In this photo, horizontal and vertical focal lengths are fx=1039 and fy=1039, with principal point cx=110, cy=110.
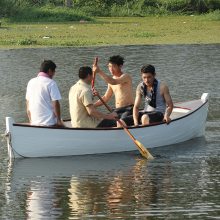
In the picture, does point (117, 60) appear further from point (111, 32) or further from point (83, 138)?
point (111, 32)

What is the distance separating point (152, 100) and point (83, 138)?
1.30m

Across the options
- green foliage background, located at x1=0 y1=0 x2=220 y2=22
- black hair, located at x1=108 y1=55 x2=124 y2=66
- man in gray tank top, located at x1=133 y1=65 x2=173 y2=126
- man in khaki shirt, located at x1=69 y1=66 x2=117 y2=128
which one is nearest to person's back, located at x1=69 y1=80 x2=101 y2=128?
man in khaki shirt, located at x1=69 y1=66 x2=117 y2=128

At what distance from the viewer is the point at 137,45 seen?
3416 cm

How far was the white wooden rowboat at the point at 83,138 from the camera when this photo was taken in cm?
1438

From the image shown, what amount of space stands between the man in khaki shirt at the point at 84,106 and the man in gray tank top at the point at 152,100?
0.49 meters

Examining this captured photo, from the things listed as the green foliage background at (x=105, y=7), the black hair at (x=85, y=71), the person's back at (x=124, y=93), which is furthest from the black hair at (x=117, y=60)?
the green foliage background at (x=105, y=7)

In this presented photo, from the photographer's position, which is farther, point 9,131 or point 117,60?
point 117,60

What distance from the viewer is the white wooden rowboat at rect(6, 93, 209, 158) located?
1438 cm

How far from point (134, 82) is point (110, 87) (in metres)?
7.68

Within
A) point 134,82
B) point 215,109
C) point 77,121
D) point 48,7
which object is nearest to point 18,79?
point 134,82

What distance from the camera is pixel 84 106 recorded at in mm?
14844

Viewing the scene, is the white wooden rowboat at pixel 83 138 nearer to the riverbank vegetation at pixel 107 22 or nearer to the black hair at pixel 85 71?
the black hair at pixel 85 71

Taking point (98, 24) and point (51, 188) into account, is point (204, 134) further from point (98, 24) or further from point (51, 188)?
point (98, 24)

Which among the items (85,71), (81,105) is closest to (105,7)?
(81,105)
